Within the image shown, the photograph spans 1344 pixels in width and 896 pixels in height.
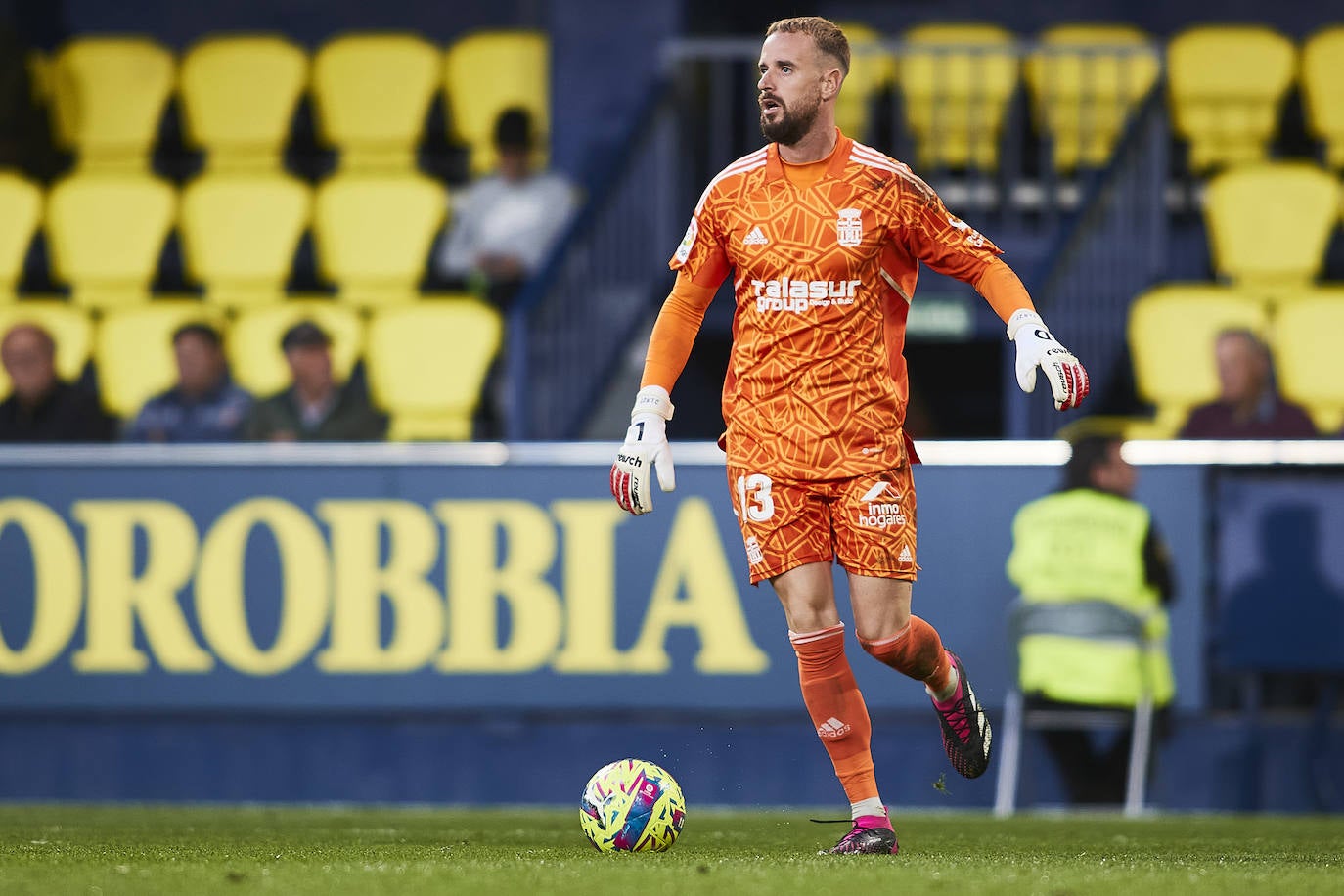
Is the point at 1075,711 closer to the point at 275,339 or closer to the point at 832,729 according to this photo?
the point at 832,729

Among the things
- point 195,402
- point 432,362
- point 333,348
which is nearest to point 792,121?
point 195,402

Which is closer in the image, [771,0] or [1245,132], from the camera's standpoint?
[1245,132]

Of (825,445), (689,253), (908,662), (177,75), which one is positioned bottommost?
(908,662)

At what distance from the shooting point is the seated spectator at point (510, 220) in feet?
39.0

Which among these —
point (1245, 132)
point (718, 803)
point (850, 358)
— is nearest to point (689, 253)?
point (850, 358)

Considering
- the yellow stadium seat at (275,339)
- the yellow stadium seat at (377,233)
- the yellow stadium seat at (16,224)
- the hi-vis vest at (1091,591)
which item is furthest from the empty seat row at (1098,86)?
the yellow stadium seat at (16,224)

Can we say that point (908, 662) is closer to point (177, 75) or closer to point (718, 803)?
point (718, 803)

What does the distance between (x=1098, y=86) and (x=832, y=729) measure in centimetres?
776

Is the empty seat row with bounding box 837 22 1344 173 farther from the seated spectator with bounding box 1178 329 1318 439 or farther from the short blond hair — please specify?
the short blond hair

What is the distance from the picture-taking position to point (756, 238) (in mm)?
6086

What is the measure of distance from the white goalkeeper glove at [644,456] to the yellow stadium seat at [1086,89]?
6404 millimetres

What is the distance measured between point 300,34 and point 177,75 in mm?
1807

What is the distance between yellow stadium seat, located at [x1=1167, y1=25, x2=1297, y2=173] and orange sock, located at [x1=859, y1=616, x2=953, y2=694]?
299 inches

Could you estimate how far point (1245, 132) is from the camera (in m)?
13.4
